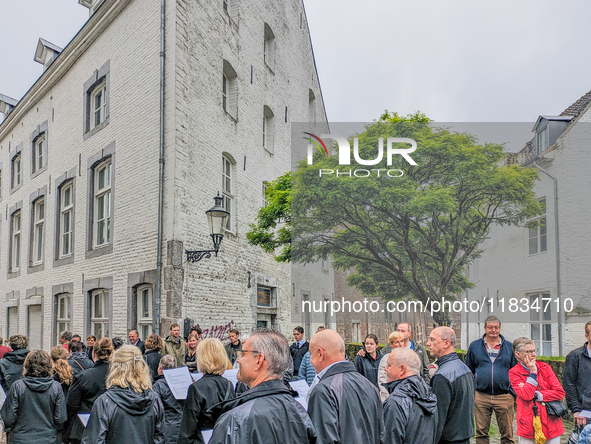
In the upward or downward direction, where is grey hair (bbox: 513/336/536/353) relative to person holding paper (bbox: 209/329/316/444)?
downward

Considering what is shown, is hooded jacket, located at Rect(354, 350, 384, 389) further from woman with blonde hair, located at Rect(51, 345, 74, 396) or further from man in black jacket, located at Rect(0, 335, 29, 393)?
man in black jacket, located at Rect(0, 335, 29, 393)

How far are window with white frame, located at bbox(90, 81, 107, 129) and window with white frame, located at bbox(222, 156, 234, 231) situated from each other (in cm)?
357

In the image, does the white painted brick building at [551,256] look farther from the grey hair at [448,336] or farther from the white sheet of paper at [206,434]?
the white sheet of paper at [206,434]

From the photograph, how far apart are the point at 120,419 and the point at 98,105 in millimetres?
13121

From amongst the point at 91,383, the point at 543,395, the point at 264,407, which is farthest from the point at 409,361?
the point at 91,383

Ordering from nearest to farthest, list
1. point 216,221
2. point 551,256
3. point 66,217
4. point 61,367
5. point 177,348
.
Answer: point 61,367, point 177,348, point 216,221, point 551,256, point 66,217

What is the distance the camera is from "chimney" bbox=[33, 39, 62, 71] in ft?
68.5

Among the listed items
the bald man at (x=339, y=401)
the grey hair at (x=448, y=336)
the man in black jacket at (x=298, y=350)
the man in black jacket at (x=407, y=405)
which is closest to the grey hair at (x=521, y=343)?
the grey hair at (x=448, y=336)

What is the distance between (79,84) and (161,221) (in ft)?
22.8

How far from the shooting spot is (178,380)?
212 inches

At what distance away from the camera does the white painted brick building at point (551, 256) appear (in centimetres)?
1569

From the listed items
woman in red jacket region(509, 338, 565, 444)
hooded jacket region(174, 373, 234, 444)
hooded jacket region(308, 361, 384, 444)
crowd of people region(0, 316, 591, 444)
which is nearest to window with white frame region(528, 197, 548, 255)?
crowd of people region(0, 316, 591, 444)

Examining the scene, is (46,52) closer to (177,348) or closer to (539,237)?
(177,348)

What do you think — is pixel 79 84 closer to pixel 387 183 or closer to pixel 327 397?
pixel 387 183
